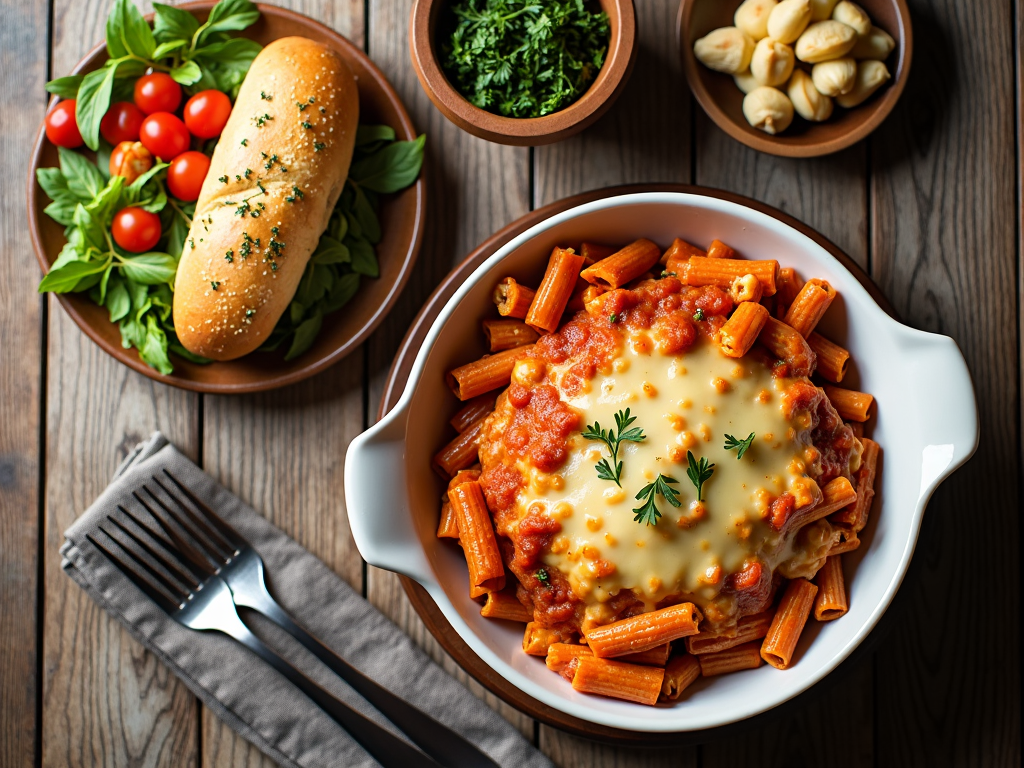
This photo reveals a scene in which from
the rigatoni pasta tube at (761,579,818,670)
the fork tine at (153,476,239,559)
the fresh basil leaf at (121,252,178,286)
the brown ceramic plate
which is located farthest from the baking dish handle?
the fresh basil leaf at (121,252,178,286)

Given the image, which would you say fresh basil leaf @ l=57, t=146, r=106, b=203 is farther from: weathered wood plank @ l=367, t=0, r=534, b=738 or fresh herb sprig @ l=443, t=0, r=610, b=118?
fresh herb sprig @ l=443, t=0, r=610, b=118

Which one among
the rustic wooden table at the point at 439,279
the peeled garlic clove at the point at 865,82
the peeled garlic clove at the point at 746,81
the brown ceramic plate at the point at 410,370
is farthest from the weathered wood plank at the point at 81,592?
the peeled garlic clove at the point at 865,82

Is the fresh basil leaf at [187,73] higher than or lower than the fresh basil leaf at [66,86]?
higher

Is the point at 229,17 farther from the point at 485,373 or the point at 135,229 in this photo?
the point at 485,373

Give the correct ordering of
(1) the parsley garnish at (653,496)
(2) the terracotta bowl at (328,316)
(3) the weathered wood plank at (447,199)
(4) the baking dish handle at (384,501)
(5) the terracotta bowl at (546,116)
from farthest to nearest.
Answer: (3) the weathered wood plank at (447,199) → (2) the terracotta bowl at (328,316) → (5) the terracotta bowl at (546,116) → (4) the baking dish handle at (384,501) → (1) the parsley garnish at (653,496)

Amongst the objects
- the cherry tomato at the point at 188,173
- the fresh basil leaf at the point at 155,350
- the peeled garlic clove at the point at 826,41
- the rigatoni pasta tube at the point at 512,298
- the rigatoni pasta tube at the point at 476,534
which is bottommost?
the rigatoni pasta tube at the point at 476,534

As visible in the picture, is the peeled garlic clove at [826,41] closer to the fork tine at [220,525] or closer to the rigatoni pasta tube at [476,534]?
the rigatoni pasta tube at [476,534]

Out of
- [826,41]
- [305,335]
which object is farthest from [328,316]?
[826,41]

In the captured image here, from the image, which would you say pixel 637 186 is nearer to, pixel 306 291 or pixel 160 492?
pixel 306 291
